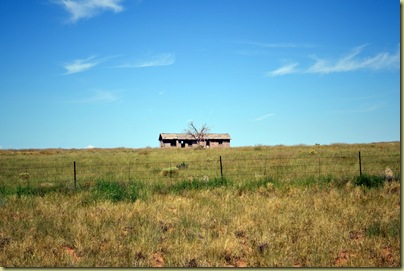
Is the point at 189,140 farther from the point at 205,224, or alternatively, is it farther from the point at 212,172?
the point at 205,224

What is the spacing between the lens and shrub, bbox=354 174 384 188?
11.8m

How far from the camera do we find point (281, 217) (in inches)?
323

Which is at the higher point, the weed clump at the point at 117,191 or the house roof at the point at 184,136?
the house roof at the point at 184,136

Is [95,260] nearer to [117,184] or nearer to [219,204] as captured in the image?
[219,204]

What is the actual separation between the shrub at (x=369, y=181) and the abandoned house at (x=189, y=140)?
6235 centimetres

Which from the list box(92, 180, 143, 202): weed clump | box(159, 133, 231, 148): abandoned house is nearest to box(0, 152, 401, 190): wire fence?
box(92, 180, 143, 202): weed clump

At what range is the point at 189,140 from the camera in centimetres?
7644

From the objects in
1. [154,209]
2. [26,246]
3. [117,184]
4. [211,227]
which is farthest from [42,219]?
[211,227]

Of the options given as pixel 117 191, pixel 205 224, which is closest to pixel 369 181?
pixel 205 224

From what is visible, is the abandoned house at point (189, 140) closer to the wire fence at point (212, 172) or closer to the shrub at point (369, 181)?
the wire fence at point (212, 172)

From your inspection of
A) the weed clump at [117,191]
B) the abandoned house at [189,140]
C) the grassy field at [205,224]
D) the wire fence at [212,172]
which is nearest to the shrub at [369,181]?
the grassy field at [205,224]

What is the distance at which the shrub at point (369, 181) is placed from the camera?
1181 centimetres

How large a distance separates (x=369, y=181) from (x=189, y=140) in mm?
65181

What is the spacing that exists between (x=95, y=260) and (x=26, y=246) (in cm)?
185
